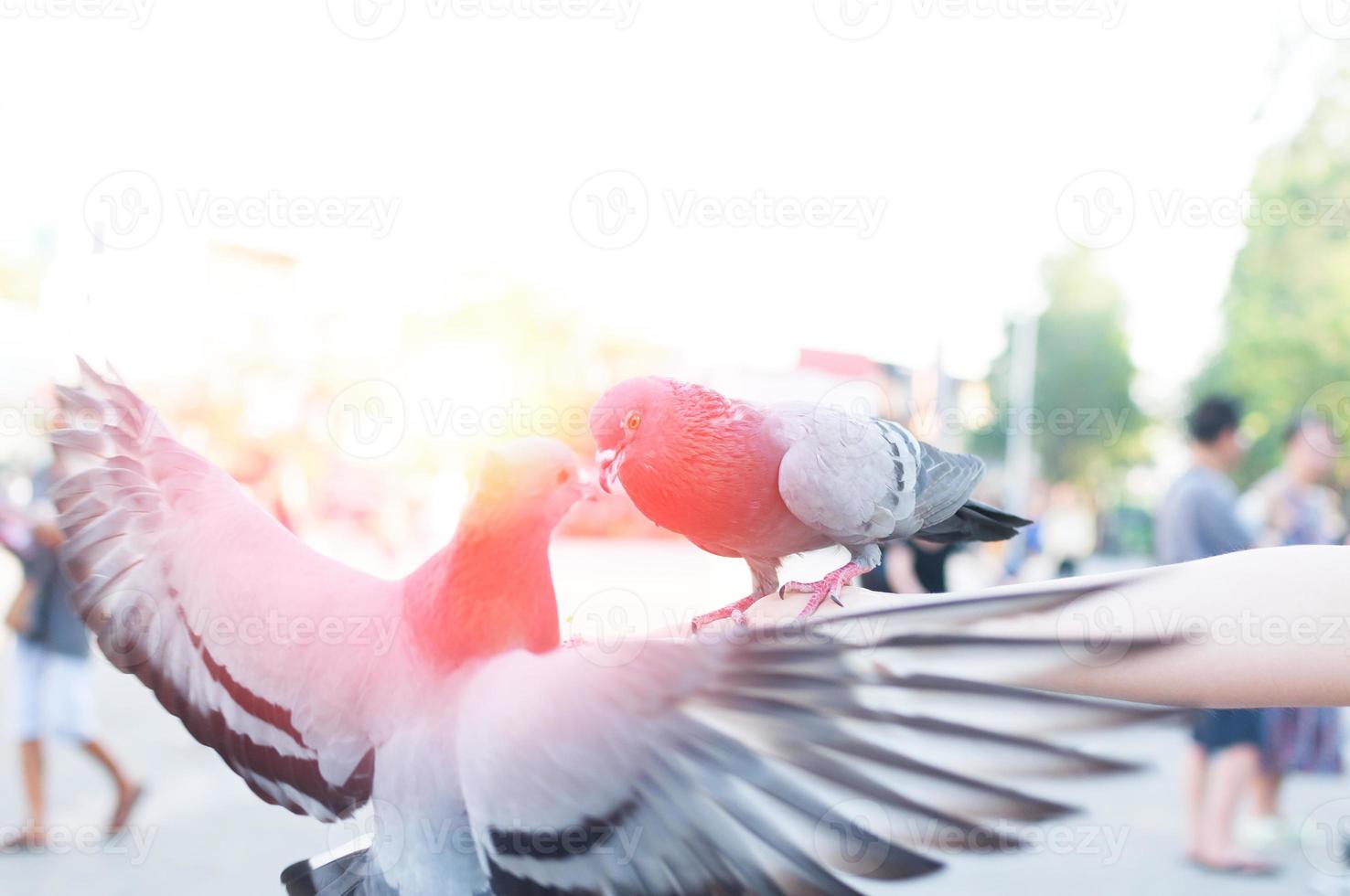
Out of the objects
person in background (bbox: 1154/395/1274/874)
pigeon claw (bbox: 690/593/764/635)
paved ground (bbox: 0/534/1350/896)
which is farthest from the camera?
person in background (bbox: 1154/395/1274/874)

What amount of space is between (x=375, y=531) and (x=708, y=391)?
3159 millimetres

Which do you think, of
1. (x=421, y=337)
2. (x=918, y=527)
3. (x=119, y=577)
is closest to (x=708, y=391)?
(x=918, y=527)

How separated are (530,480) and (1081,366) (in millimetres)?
31476

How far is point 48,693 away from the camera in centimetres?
339

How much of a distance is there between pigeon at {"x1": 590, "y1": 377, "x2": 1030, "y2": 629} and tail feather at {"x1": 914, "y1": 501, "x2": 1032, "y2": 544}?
0.11 metres

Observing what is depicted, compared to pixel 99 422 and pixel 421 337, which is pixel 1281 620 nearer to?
pixel 99 422

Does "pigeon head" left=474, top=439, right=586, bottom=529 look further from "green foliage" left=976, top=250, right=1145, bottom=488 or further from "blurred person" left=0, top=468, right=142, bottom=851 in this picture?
"green foliage" left=976, top=250, right=1145, bottom=488

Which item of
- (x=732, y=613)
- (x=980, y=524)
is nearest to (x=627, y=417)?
(x=732, y=613)

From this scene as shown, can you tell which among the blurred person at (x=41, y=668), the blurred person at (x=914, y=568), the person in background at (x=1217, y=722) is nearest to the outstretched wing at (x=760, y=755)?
the blurred person at (x=914, y=568)

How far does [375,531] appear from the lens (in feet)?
12.9

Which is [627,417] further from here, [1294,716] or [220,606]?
[1294,716]

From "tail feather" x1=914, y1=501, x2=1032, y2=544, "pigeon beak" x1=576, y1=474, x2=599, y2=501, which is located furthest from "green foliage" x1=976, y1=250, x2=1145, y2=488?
"pigeon beak" x1=576, y1=474, x2=599, y2=501

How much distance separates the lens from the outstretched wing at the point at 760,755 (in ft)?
1.97

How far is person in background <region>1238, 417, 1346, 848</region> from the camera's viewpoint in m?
3.53
